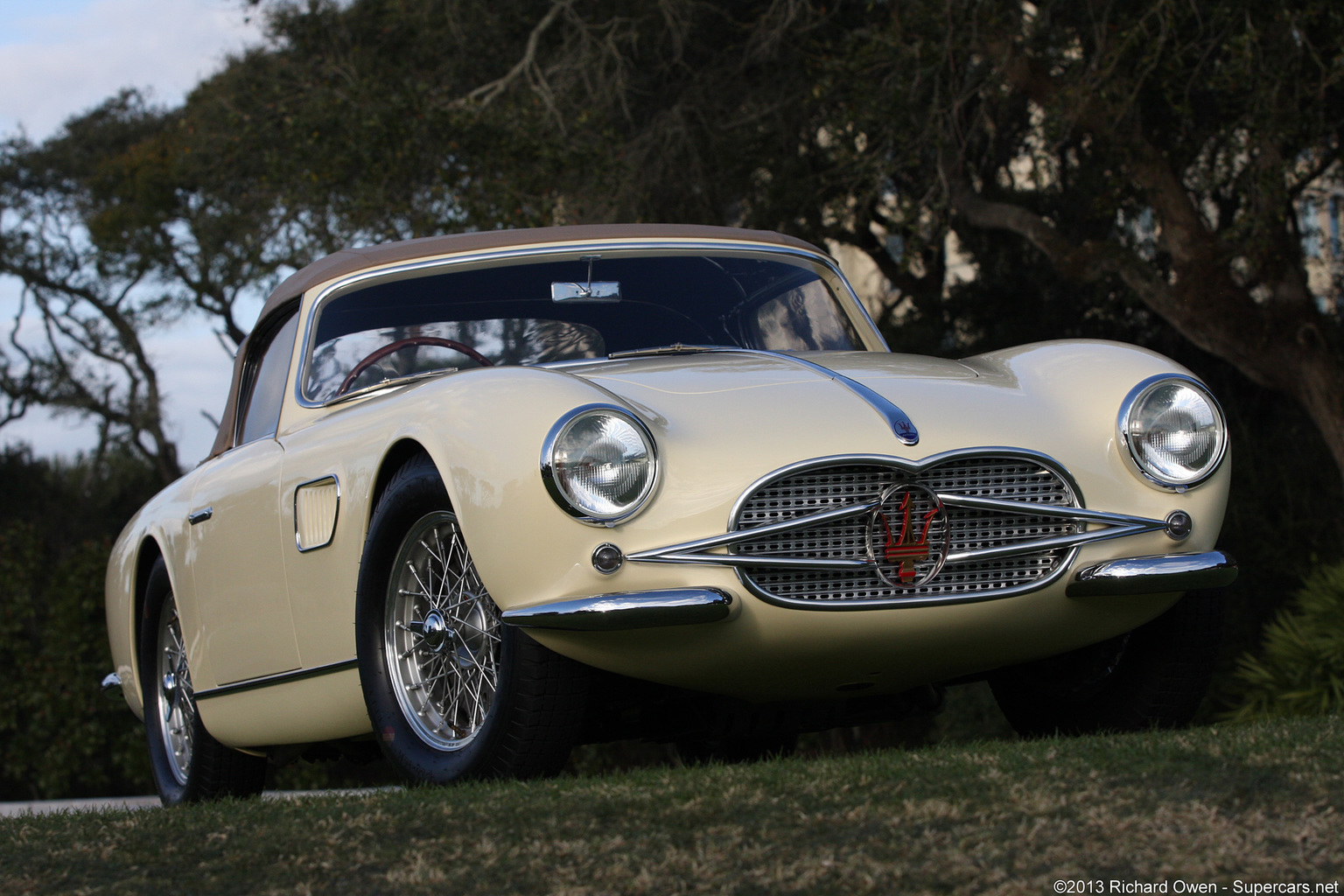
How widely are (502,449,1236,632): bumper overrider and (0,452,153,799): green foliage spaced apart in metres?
12.6

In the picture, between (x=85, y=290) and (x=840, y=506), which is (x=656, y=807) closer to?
(x=840, y=506)

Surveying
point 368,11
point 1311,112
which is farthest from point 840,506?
point 368,11

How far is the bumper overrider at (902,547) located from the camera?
10.8 feet

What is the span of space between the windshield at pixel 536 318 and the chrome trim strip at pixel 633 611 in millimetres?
1570

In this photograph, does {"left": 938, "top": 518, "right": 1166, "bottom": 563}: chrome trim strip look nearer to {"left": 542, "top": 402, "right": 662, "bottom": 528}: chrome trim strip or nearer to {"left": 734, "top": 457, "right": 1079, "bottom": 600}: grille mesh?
{"left": 734, "top": 457, "right": 1079, "bottom": 600}: grille mesh

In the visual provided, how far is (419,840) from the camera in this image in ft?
8.94

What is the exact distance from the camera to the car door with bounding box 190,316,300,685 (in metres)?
4.41

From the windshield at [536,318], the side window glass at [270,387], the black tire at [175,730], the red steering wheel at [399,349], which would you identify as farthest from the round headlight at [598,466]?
the black tire at [175,730]

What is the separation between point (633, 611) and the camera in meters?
3.25

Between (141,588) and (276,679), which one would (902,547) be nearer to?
(276,679)

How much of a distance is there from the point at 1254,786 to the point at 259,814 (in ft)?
6.50

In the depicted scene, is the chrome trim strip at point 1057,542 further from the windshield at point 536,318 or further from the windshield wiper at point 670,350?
the windshield at point 536,318

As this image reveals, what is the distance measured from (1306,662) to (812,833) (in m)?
6.92

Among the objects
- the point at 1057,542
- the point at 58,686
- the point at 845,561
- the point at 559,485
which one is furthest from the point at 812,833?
the point at 58,686
